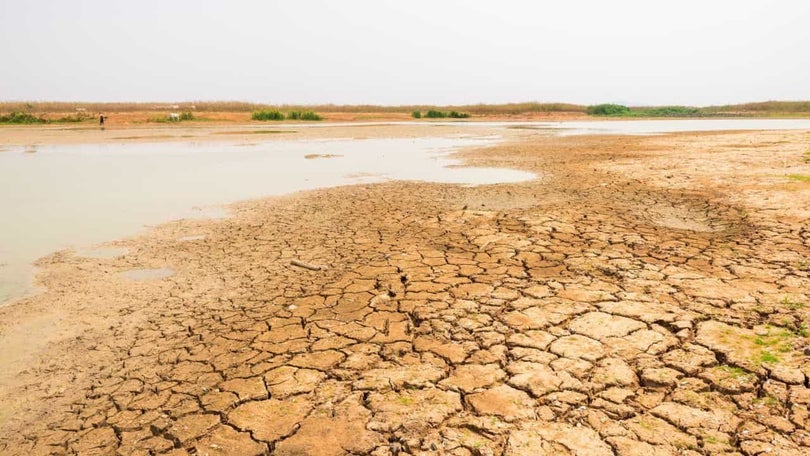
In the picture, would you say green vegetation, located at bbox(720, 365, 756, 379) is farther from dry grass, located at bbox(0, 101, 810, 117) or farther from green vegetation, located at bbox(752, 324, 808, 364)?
dry grass, located at bbox(0, 101, 810, 117)

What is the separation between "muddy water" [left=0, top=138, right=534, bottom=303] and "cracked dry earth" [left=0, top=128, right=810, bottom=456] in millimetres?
1033

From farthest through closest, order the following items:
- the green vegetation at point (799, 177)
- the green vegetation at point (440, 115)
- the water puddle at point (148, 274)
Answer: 1. the green vegetation at point (440, 115)
2. the green vegetation at point (799, 177)
3. the water puddle at point (148, 274)

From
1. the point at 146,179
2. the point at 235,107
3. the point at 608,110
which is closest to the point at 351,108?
the point at 235,107

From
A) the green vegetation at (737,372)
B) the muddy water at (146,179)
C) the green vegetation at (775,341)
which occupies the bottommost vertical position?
the green vegetation at (737,372)

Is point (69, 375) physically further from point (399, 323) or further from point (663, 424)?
point (663, 424)

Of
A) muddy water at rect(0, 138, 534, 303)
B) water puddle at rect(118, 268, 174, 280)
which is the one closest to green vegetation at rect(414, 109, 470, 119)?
muddy water at rect(0, 138, 534, 303)

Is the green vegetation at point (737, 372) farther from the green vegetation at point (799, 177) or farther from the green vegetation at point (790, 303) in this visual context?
the green vegetation at point (799, 177)

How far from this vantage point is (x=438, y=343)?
125 inches

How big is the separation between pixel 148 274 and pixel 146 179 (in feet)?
22.4

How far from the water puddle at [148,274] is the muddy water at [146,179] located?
2.69 feet

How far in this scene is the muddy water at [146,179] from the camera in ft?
20.6

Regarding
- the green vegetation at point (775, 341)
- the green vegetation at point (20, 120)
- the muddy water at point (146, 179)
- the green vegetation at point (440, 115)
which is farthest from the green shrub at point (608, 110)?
the green vegetation at point (775, 341)

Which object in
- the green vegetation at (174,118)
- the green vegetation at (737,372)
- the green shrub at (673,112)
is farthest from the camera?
the green shrub at (673,112)

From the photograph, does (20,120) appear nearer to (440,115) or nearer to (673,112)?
(440,115)
